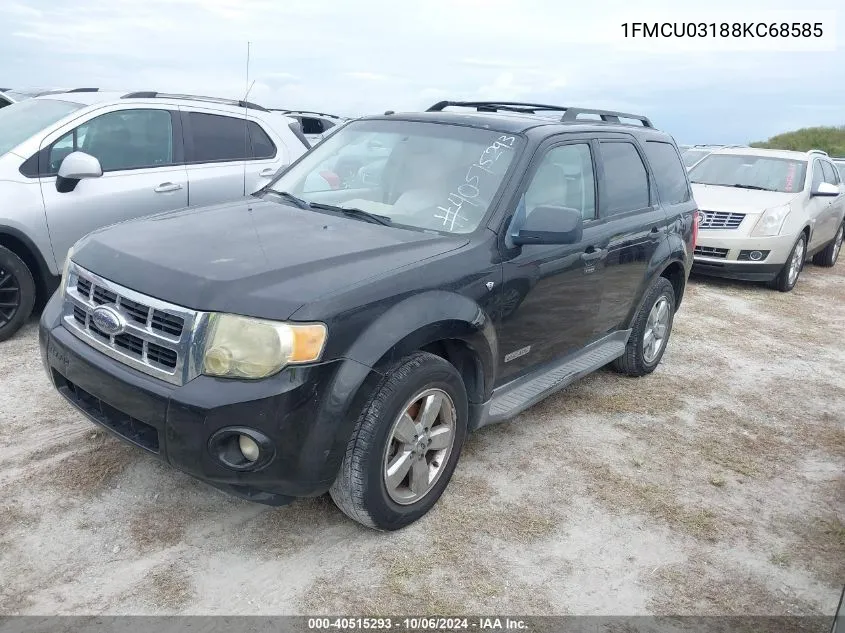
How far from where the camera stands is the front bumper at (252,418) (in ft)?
8.67

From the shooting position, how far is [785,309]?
8.29m

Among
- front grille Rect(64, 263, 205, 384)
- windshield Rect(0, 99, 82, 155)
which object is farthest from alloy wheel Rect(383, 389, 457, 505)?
windshield Rect(0, 99, 82, 155)

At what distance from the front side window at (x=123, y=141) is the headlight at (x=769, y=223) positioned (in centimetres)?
687

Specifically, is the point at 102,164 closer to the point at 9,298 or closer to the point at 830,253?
the point at 9,298

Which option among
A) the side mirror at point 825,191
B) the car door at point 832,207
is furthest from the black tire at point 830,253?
the side mirror at point 825,191

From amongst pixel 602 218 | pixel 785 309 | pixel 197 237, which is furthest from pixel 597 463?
pixel 785 309

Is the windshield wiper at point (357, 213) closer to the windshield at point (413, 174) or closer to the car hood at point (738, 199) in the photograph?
the windshield at point (413, 174)

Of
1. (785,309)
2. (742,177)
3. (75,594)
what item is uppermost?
(742,177)

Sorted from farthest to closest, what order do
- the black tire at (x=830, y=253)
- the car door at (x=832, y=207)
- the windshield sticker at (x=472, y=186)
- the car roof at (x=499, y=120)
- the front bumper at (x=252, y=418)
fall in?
the black tire at (x=830, y=253) < the car door at (x=832, y=207) < the car roof at (x=499, y=120) < the windshield sticker at (x=472, y=186) < the front bumper at (x=252, y=418)

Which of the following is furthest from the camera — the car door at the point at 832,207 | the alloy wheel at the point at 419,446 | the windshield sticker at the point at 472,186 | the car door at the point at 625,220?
the car door at the point at 832,207

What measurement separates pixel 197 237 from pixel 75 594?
5.00ft

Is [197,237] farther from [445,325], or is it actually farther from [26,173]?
[26,173]

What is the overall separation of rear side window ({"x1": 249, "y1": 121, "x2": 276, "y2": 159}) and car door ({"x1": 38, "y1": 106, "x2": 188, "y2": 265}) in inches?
28.0

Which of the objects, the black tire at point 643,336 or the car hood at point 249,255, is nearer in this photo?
the car hood at point 249,255
